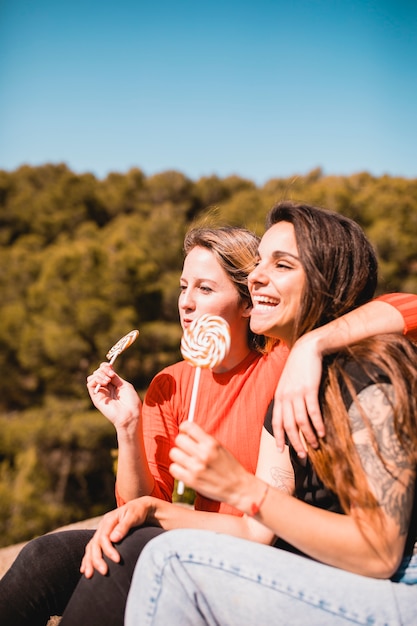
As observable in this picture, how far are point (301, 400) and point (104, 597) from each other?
777 mm

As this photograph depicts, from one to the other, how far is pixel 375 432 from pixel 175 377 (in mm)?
1020

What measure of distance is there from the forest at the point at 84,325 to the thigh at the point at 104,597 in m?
8.93

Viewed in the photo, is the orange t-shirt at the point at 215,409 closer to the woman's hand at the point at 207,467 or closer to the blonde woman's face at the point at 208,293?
the blonde woman's face at the point at 208,293

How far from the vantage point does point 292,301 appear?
1704mm

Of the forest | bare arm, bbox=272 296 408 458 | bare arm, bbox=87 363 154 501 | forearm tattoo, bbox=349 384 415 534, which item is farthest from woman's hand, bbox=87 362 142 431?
the forest

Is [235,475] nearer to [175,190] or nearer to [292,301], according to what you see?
[292,301]

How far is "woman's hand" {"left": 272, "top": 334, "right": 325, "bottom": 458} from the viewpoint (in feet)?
4.62

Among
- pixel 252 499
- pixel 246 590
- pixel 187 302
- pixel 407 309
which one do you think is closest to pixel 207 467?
pixel 252 499

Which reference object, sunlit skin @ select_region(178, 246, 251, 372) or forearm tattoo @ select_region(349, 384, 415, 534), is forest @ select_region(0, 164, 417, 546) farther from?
forearm tattoo @ select_region(349, 384, 415, 534)

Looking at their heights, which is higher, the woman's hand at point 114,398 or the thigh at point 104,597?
the woman's hand at point 114,398

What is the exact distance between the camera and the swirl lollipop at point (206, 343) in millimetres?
1707

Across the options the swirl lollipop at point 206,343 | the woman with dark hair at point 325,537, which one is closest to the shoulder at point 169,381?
the swirl lollipop at point 206,343

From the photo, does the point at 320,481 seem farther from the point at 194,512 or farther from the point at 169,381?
the point at 169,381

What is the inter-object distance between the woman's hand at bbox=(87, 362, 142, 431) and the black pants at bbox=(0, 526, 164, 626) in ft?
1.41
